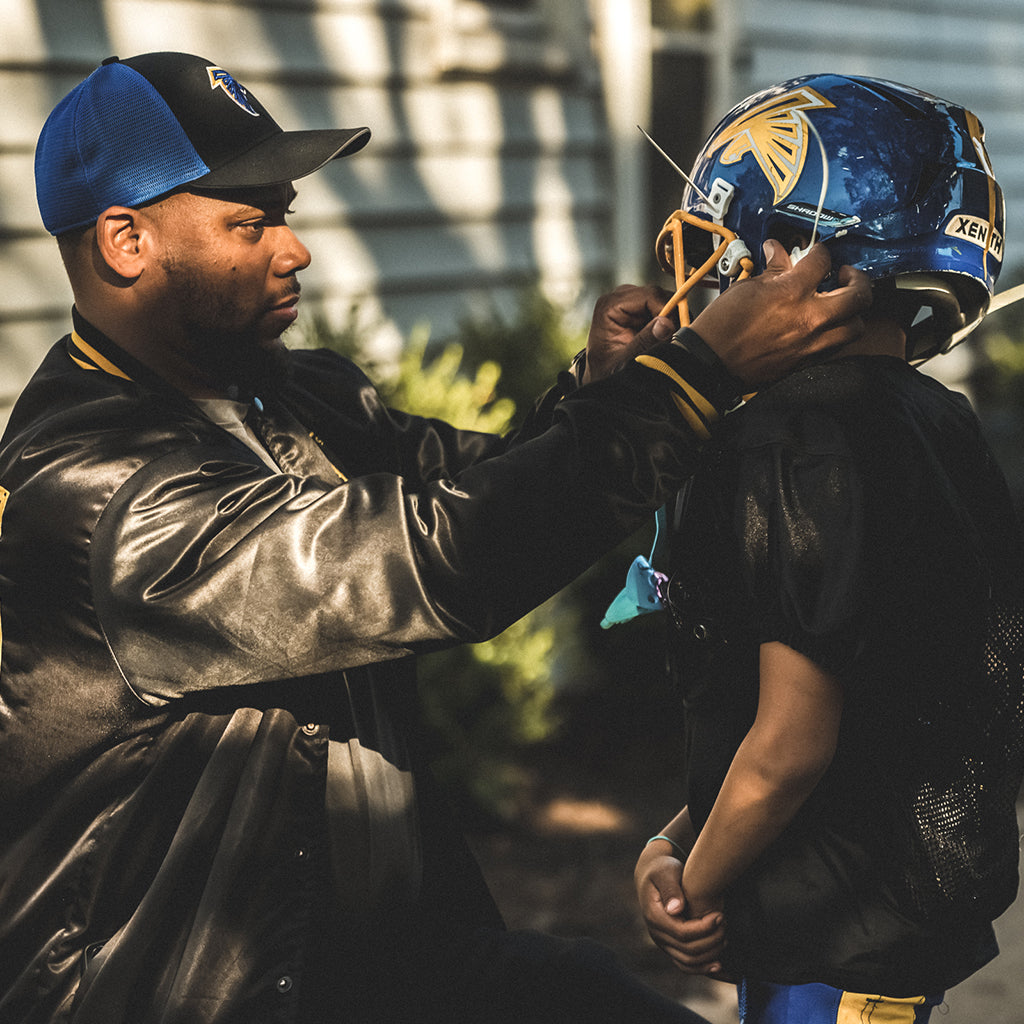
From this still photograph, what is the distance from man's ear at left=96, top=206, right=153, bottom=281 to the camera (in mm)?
2064

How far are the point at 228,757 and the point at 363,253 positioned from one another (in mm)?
3904

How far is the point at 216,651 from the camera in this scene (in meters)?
1.83

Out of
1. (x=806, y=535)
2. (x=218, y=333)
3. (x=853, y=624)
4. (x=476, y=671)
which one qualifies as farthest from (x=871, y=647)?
(x=476, y=671)

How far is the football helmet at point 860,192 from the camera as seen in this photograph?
1912 mm

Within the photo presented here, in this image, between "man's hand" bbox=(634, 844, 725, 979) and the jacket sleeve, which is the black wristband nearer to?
the jacket sleeve

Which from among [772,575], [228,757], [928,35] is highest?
[772,575]

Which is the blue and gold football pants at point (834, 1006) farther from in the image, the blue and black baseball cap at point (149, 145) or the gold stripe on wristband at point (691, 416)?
the blue and black baseball cap at point (149, 145)

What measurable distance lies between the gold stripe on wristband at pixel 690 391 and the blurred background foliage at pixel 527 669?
2.59 metres

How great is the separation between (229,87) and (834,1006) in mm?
1874

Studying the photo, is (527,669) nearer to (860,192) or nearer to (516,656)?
(516,656)

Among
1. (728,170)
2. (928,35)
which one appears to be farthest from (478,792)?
(928,35)

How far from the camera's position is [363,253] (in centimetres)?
553

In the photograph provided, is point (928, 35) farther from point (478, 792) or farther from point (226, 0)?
point (478, 792)

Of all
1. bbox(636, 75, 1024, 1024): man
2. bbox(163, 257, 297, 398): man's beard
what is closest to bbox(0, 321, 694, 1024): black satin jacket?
bbox(163, 257, 297, 398): man's beard
